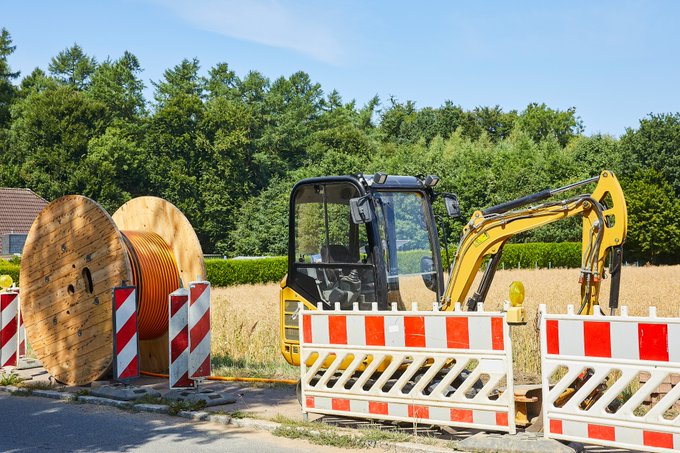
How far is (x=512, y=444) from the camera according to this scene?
6.91 meters

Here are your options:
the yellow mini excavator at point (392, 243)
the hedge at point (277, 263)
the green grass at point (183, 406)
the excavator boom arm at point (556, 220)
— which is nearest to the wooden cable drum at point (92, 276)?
the green grass at point (183, 406)

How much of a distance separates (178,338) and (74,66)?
81.9 m

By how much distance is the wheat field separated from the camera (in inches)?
479

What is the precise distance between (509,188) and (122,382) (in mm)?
40026

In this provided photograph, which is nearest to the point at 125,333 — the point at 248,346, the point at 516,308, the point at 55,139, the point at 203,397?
the point at 203,397

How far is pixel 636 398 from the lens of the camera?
6.52 m

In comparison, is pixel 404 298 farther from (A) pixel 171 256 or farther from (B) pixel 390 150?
(B) pixel 390 150

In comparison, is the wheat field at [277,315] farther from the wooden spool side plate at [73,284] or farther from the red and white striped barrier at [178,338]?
the wooden spool side plate at [73,284]

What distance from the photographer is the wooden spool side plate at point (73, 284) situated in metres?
10.9

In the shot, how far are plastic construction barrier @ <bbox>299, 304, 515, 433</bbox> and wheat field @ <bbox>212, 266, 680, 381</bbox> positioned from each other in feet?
3.93

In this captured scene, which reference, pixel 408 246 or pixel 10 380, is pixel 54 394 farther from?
pixel 408 246

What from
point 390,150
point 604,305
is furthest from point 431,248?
point 390,150

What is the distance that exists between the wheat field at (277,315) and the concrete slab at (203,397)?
1827mm

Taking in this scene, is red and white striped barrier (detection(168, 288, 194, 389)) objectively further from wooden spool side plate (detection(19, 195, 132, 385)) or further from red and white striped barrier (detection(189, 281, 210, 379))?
wooden spool side plate (detection(19, 195, 132, 385))
